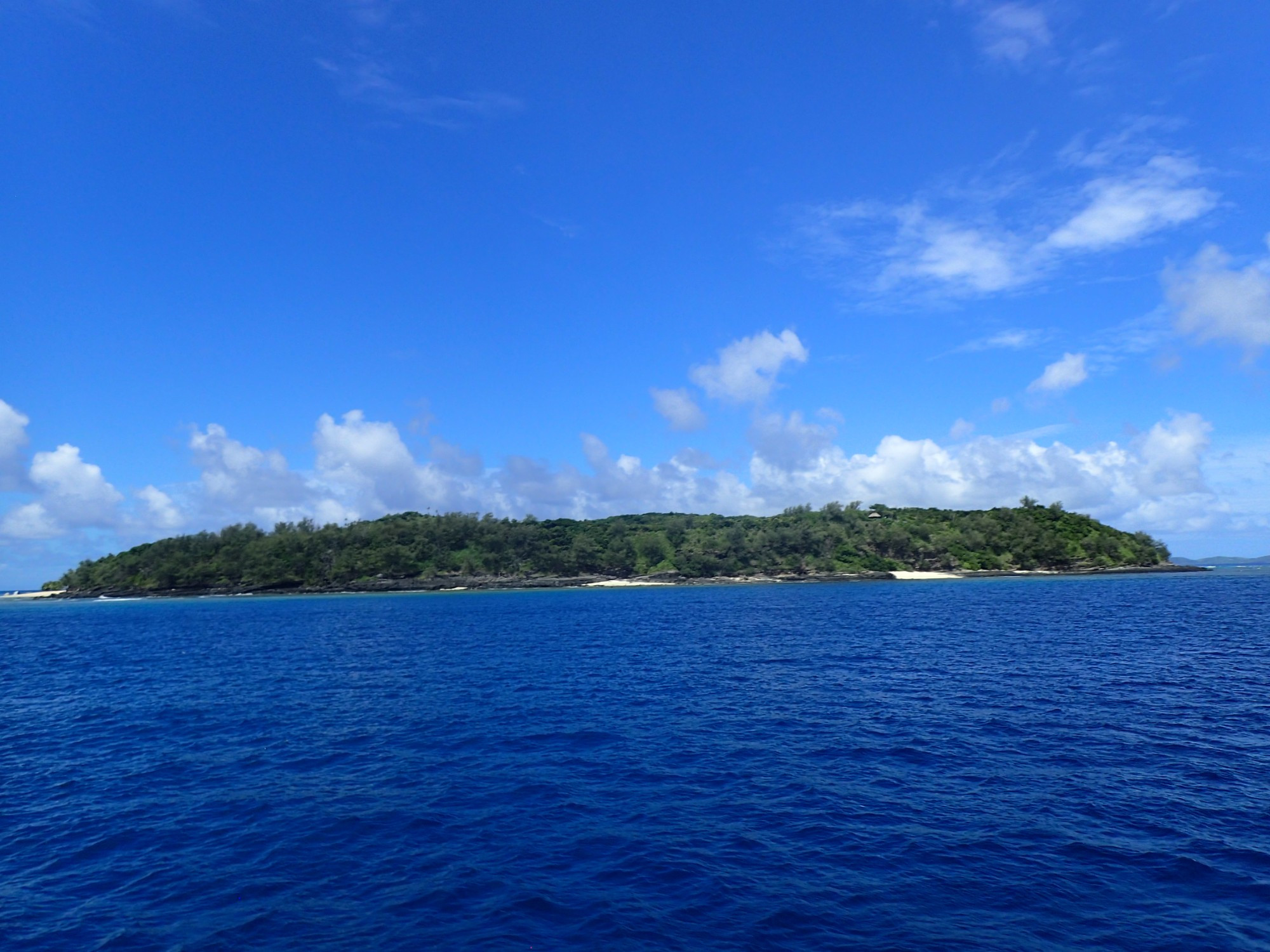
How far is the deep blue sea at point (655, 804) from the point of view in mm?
17234

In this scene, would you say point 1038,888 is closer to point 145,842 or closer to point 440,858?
point 440,858

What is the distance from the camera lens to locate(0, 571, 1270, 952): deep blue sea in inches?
679

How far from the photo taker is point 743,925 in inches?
661

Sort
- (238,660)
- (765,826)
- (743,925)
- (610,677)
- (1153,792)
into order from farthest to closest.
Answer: (238,660), (610,677), (1153,792), (765,826), (743,925)

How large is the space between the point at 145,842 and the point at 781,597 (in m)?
132

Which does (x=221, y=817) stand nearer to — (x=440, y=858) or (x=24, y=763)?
(x=440, y=858)

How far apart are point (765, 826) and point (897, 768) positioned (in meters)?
8.19

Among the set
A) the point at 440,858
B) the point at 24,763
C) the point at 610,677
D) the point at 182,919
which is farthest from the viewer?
the point at 610,677

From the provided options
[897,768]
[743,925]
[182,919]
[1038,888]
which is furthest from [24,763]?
[1038,888]

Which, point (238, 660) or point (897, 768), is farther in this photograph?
point (238, 660)

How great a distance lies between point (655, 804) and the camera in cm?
2489

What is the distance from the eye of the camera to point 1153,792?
24766 mm

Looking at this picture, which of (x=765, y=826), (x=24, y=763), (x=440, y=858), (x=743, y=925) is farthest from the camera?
(x=24, y=763)

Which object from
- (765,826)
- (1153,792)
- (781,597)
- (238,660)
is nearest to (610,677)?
(765,826)
